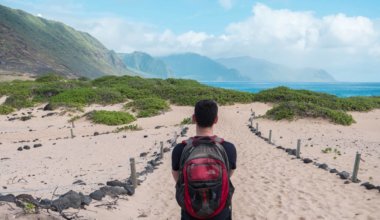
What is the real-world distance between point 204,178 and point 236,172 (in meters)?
8.86

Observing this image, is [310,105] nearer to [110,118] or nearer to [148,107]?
[148,107]

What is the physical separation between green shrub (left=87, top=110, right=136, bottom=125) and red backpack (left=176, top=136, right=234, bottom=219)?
22.8 m

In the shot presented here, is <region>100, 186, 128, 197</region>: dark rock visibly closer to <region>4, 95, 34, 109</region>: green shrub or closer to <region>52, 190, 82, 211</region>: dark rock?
<region>52, 190, 82, 211</region>: dark rock

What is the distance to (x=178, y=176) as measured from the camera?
400 centimetres

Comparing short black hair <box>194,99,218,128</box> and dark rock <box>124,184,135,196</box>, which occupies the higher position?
short black hair <box>194,99,218,128</box>

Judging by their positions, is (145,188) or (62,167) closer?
(145,188)

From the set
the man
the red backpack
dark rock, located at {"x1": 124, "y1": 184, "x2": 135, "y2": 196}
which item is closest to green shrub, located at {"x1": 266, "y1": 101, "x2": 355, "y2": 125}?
dark rock, located at {"x1": 124, "y1": 184, "x2": 135, "y2": 196}

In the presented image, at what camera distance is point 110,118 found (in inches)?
1037

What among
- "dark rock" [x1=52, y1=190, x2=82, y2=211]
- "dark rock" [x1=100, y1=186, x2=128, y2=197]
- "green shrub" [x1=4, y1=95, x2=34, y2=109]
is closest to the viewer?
"dark rock" [x1=52, y1=190, x2=82, y2=211]

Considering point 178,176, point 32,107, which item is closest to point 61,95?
point 32,107

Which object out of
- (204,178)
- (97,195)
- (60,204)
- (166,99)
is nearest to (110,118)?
(166,99)

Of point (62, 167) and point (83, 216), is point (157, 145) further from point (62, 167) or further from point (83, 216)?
point (83, 216)

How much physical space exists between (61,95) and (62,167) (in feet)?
71.4

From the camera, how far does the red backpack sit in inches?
142
